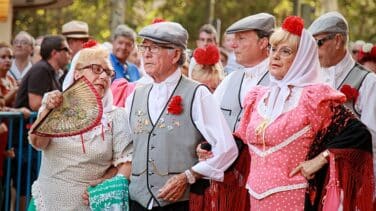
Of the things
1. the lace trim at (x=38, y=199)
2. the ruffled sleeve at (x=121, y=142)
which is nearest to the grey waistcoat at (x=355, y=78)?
the ruffled sleeve at (x=121, y=142)

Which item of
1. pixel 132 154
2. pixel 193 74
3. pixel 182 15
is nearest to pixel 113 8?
pixel 193 74

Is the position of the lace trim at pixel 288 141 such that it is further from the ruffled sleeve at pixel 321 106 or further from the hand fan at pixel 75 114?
the hand fan at pixel 75 114

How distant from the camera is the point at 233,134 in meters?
5.82

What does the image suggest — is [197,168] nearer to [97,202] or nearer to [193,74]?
[97,202]

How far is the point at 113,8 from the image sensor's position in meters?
18.0

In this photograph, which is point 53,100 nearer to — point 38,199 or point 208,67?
point 38,199

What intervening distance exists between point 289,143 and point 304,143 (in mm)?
87

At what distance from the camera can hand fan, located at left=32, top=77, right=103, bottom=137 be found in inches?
233

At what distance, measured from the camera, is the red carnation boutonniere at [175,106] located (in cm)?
569

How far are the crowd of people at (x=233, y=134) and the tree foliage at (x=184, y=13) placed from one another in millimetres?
21407

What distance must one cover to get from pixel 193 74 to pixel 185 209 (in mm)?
1920

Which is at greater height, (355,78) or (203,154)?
(355,78)

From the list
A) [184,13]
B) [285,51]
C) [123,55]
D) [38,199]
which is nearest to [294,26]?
[285,51]

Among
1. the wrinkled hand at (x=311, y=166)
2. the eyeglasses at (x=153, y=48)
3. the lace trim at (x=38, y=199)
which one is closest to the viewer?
the wrinkled hand at (x=311, y=166)
